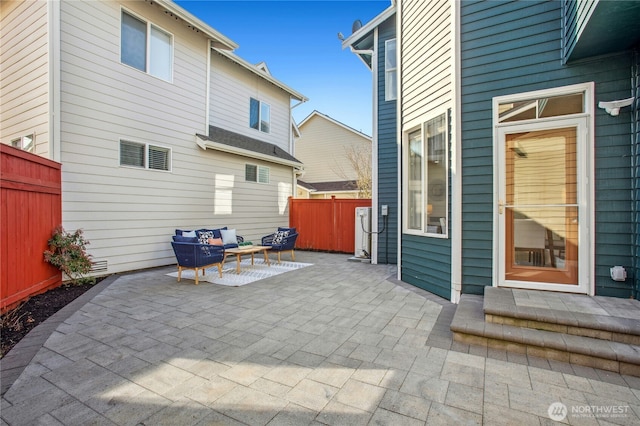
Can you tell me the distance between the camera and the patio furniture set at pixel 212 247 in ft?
18.3

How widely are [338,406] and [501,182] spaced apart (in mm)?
3408

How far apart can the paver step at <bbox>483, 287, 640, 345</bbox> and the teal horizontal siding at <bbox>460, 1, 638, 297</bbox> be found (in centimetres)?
74

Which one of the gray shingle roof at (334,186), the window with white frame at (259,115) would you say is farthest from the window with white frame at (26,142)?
the gray shingle roof at (334,186)

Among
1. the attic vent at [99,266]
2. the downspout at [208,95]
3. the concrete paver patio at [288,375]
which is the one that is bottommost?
the concrete paver patio at [288,375]

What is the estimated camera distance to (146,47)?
22.2 feet

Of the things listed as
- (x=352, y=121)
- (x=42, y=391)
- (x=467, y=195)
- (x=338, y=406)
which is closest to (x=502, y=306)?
(x=467, y=195)

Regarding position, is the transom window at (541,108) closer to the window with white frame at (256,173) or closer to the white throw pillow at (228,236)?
the white throw pillow at (228,236)

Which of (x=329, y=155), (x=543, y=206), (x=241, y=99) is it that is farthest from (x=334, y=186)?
(x=543, y=206)

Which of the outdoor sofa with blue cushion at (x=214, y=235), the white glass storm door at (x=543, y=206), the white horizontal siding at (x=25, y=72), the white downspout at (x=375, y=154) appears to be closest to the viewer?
the white glass storm door at (x=543, y=206)

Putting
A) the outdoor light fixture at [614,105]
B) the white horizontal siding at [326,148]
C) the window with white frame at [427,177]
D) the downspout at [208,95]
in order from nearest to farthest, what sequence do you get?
the outdoor light fixture at [614,105] → the window with white frame at [427,177] → the downspout at [208,95] → the white horizontal siding at [326,148]

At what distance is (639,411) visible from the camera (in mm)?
2004

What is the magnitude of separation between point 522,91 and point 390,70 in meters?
4.04

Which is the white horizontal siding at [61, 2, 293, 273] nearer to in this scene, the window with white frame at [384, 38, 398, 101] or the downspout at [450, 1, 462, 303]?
the window with white frame at [384, 38, 398, 101]

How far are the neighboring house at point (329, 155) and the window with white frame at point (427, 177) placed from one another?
381 inches
